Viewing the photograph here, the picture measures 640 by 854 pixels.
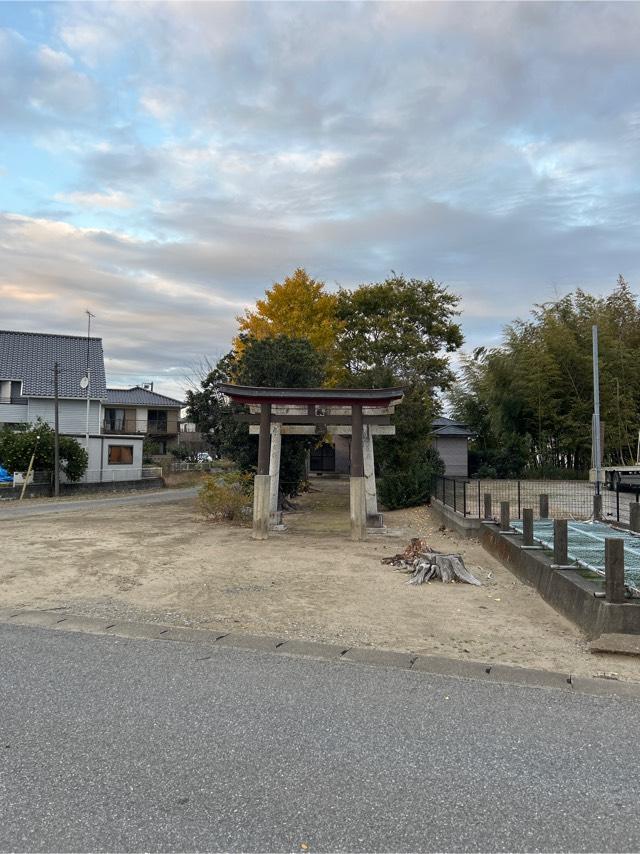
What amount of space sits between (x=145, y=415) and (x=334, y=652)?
37145 millimetres

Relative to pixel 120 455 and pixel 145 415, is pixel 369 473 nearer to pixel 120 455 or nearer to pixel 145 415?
pixel 120 455

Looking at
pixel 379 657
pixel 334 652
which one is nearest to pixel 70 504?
pixel 334 652

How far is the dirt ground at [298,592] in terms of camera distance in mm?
4715

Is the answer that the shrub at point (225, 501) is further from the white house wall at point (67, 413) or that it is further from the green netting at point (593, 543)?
the white house wall at point (67, 413)

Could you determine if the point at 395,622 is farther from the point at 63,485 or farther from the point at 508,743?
the point at 63,485

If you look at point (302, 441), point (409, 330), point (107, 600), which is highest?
point (409, 330)

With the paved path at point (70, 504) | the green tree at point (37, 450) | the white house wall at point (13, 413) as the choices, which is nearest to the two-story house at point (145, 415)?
the white house wall at point (13, 413)

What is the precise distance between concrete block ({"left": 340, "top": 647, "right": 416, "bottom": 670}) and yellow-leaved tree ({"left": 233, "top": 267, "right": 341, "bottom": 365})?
1765 centimetres

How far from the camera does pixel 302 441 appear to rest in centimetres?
1508

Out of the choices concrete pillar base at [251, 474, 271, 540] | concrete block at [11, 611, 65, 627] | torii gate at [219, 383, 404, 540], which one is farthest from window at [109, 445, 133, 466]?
concrete block at [11, 611, 65, 627]

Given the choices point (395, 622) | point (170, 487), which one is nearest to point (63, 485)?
point (170, 487)

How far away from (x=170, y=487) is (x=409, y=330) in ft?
42.1

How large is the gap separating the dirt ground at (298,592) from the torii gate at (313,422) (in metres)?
0.69

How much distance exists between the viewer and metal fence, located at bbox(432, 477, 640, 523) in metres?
11.1
